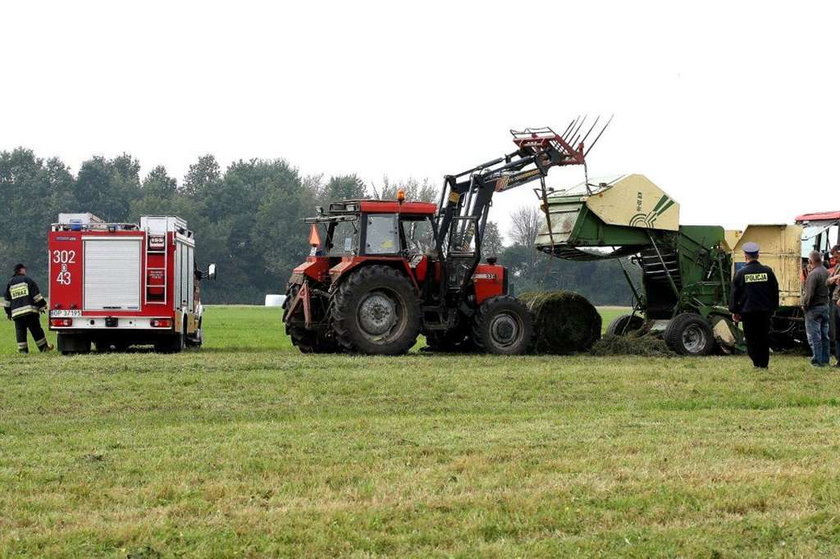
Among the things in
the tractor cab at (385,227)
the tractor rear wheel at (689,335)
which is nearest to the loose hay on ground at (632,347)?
the tractor rear wheel at (689,335)

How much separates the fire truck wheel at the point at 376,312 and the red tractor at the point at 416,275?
15 mm

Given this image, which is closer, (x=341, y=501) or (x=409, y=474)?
(x=341, y=501)

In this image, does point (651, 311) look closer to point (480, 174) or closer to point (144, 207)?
point (480, 174)

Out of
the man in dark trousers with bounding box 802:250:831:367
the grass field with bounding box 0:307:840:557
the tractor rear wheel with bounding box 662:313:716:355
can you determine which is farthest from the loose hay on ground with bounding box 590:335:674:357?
the grass field with bounding box 0:307:840:557

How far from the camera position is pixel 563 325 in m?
20.4

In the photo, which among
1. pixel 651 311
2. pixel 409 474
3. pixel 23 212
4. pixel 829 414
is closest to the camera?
pixel 409 474

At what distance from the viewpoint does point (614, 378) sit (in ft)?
49.1

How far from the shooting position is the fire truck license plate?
20.1 meters

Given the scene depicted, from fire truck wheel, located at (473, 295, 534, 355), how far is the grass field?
4517 millimetres

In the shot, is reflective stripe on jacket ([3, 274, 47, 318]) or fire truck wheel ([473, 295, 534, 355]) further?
reflective stripe on jacket ([3, 274, 47, 318])

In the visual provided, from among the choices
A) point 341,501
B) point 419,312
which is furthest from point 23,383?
point 341,501

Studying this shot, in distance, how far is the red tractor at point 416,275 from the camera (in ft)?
62.7

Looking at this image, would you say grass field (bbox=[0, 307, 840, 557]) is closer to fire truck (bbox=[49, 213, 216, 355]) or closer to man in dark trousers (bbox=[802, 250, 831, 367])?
man in dark trousers (bbox=[802, 250, 831, 367])

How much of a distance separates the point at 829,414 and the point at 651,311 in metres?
10.6
